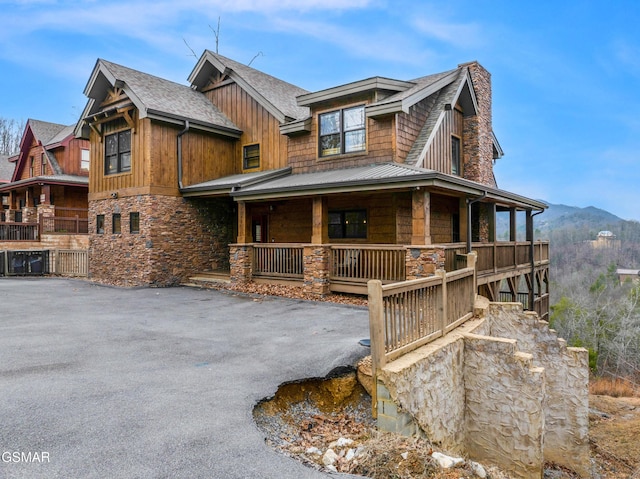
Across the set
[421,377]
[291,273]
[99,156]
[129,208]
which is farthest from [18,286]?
[421,377]

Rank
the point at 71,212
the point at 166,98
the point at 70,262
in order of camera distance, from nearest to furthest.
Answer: the point at 166,98, the point at 70,262, the point at 71,212

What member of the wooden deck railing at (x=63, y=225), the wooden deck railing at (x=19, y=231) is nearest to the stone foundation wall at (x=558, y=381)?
the wooden deck railing at (x=63, y=225)

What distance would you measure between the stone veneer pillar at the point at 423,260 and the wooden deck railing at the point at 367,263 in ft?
1.14

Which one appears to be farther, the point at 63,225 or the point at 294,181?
the point at 63,225

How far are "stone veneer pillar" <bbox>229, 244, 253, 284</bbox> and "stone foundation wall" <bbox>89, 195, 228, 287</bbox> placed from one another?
9.78 feet

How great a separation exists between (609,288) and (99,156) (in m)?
51.3

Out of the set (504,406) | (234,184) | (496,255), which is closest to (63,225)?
(234,184)

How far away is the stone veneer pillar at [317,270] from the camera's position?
41.2 feet

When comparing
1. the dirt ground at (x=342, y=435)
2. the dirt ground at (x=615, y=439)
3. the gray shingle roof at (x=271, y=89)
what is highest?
the gray shingle roof at (x=271, y=89)

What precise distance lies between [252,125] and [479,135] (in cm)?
933

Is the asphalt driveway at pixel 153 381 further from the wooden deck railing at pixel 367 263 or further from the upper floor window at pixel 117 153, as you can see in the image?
the upper floor window at pixel 117 153

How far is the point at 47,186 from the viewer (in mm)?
24234

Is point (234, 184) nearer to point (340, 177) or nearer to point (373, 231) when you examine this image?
point (340, 177)

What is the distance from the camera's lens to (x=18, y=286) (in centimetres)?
1580
